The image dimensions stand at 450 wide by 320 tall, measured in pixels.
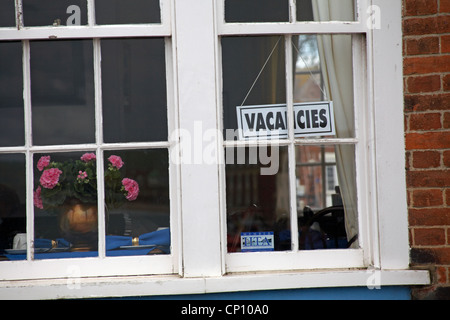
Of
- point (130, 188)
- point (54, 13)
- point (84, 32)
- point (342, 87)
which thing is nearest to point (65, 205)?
point (130, 188)

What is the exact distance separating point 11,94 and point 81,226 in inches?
32.3

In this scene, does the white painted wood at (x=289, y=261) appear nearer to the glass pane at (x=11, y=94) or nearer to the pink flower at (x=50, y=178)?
the pink flower at (x=50, y=178)

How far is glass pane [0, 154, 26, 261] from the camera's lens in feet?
9.51

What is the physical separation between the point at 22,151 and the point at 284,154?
142 centimetres

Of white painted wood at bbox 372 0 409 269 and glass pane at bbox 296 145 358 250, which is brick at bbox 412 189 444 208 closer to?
white painted wood at bbox 372 0 409 269

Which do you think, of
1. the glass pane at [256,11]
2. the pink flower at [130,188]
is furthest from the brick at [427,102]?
the pink flower at [130,188]

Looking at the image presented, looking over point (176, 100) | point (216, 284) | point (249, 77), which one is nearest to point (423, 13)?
point (249, 77)

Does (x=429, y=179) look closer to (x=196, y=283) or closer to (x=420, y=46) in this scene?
(x=420, y=46)

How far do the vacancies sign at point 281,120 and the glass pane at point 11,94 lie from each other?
1.20 metres

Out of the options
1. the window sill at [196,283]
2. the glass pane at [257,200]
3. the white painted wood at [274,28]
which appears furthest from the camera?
the glass pane at [257,200]

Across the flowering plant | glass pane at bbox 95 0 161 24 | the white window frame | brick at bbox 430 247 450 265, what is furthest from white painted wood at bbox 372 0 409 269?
the flowering plant

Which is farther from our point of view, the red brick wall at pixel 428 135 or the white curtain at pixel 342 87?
the white curtain at pixel 342 87

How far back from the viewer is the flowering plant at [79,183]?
9.50 ft
